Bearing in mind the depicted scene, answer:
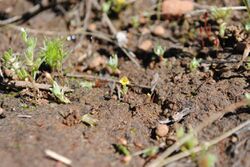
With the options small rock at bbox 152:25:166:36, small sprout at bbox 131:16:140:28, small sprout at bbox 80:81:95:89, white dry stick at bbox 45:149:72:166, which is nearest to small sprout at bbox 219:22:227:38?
small rock at bbox 152:25:166:36

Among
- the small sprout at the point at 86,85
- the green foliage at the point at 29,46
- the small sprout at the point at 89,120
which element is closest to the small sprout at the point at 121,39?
the small sprout at the point at 86,85

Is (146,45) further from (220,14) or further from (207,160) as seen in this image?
(207,160)

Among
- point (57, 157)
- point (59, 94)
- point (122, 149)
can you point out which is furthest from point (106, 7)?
point (57, 157)

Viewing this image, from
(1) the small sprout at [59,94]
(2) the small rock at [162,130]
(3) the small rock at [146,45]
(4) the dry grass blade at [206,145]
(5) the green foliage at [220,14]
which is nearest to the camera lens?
(4) the dry grass blade at [206,145]

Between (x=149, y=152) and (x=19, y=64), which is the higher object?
(x=19, y=64)

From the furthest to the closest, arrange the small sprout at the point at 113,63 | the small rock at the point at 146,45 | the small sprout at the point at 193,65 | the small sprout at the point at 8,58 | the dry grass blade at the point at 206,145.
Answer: the small rock at the point at 146,45, the small sprout at the point at 113,63, the small sprout at the point at 193,65, the small sprout at the point at 8,58, the dry grass blade at the point at 206,145

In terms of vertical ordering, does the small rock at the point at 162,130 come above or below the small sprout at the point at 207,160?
above

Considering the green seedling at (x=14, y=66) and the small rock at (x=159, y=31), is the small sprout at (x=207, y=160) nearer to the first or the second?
the green seedling at (x=14, y=66)
